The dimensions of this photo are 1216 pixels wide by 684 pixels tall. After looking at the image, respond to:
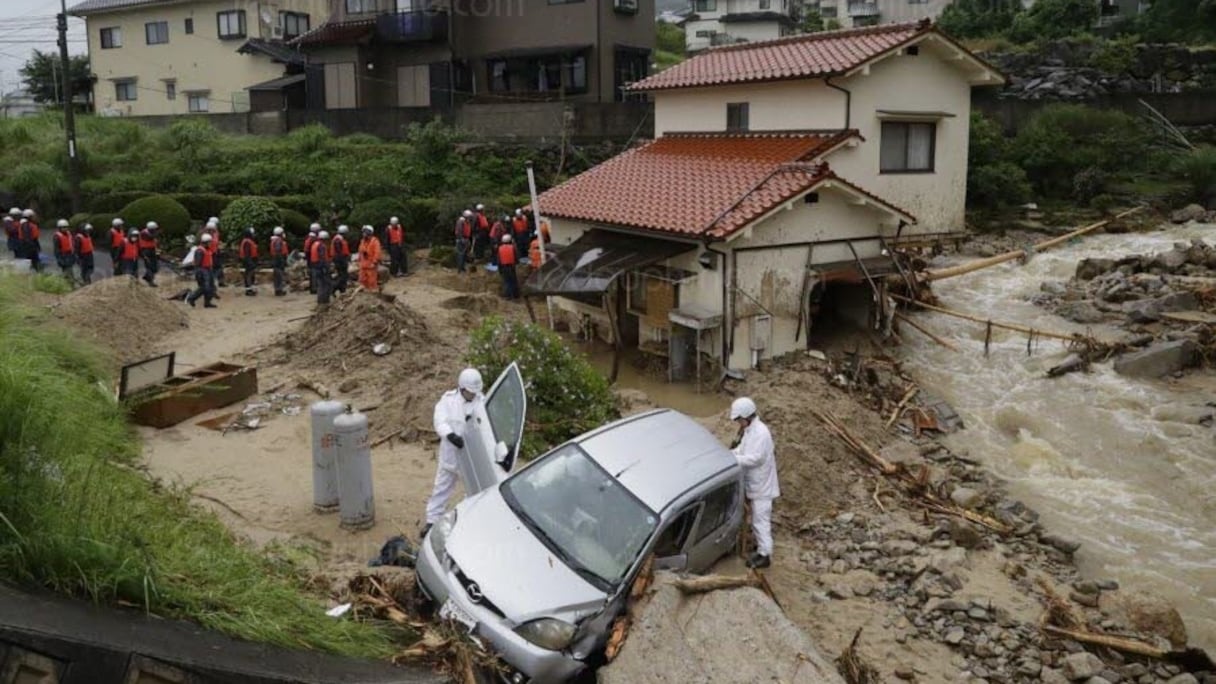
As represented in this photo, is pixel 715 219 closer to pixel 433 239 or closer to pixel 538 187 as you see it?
pixel 433 239

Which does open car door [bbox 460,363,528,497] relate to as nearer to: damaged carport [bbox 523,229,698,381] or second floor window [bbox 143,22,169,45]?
damaged carport [bbox 523,229,698,381]

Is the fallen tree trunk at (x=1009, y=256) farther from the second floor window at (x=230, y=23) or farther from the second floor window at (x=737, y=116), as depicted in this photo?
the second floor window at (x=230, y=23)

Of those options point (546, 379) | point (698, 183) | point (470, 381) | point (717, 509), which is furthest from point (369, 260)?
point (717, 509)

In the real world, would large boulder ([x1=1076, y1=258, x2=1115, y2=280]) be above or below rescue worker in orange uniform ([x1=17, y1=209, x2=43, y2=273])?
below

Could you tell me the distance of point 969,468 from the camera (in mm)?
12812

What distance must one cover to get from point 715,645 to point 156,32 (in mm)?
43311

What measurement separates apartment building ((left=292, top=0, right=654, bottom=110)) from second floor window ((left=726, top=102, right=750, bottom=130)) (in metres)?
13.7

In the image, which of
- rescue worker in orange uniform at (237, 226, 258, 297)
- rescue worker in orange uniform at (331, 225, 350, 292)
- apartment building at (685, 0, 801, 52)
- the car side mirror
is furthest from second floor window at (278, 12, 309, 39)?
the car side mirror

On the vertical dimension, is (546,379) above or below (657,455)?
below

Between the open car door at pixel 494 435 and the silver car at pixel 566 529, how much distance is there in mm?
12

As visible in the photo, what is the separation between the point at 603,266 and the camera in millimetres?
16297

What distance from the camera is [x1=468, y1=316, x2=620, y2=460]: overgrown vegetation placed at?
1189cm

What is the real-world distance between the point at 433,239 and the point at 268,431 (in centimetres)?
1526

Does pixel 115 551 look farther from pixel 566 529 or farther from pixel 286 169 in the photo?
pixel 286 169
